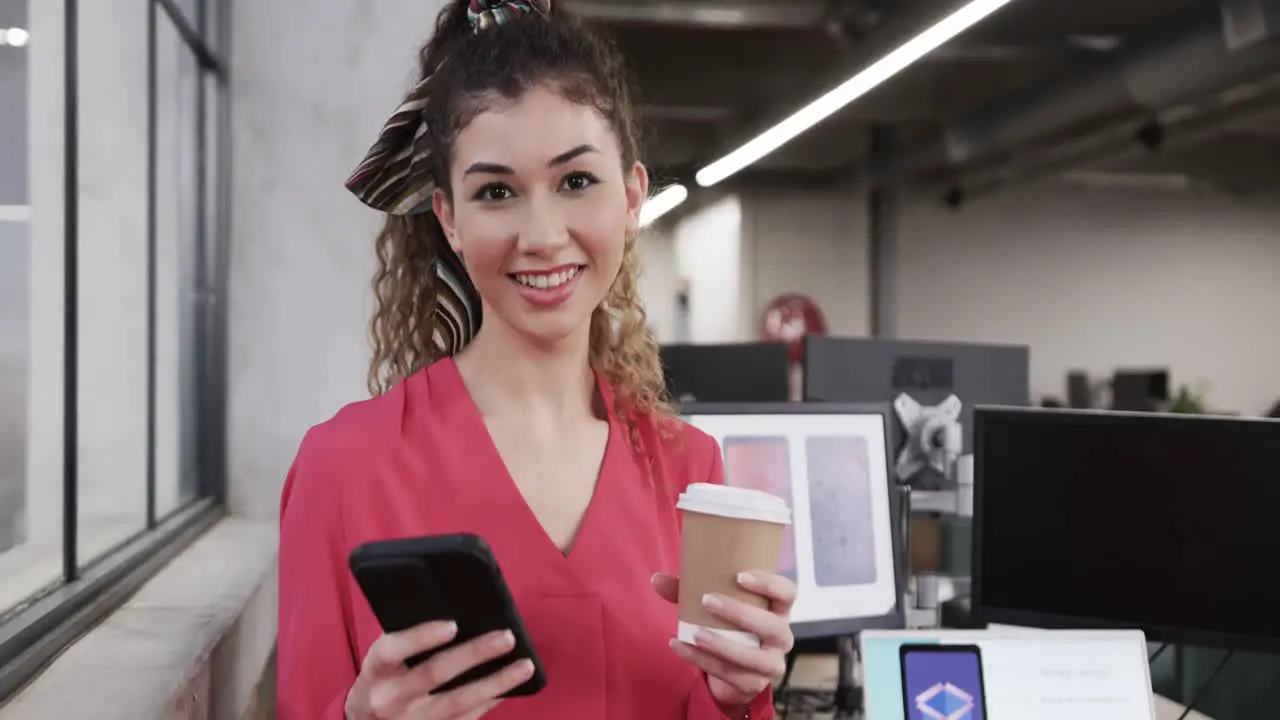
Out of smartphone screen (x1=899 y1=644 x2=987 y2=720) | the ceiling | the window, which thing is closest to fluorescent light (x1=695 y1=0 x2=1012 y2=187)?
the ceiling

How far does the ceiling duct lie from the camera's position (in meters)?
6.21

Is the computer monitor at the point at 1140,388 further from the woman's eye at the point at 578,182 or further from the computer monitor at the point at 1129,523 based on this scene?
the woman's eye at the point at 578,182

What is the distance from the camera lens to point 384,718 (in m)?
0.88

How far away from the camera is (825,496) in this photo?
6.50 ft

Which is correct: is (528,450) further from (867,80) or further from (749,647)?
(867,80)

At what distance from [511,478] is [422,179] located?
383 mm

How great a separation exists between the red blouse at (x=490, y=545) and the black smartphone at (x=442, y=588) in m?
0.21

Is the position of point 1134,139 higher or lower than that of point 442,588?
higher

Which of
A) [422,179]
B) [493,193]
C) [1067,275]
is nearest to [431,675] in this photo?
[493,193]

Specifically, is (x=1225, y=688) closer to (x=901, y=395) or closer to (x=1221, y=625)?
(x=1221, y=625)

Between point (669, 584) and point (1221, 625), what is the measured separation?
44.5 inches

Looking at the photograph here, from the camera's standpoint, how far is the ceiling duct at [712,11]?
621cm

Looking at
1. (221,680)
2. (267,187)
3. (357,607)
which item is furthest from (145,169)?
(357,607)

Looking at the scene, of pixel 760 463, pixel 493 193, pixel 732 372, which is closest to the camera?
pixel 493 193
